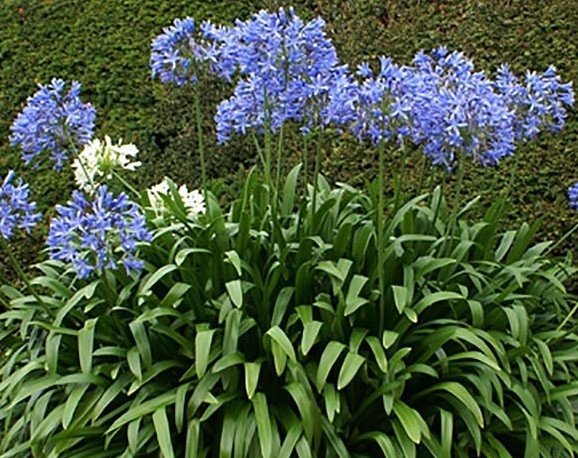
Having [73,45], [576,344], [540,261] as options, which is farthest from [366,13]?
[576,344]

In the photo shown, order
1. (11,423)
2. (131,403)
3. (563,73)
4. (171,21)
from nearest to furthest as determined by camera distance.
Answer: (131,403), (11,423), (563,73), (171,21)

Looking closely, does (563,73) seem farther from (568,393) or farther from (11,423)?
(11,423)

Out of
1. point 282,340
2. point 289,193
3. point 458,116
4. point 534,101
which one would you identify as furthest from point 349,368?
point 534,101

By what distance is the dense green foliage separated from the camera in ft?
11.1

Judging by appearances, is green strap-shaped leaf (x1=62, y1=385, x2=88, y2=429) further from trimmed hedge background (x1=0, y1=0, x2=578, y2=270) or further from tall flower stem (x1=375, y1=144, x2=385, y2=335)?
trimmed hedge background (x1=0, y1=0, x2=578, y2=270)

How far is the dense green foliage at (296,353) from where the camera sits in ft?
11.1

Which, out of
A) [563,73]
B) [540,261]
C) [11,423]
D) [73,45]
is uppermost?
[73,45]

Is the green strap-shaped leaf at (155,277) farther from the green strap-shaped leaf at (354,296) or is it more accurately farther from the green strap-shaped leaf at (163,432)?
the green strap-shaped leaf at (354,296)

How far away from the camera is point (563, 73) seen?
5.55 metres

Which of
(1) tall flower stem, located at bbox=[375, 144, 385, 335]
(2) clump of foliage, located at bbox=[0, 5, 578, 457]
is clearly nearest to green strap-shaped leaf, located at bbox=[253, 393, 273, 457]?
(2) clump of foliage, located at bbox=[0, 5, 578, 457]

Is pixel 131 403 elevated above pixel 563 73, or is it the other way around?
pixel 563 73

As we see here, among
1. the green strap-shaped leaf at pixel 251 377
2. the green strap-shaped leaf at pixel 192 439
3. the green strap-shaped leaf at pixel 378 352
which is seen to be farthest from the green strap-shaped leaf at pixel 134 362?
the green strap-shaped leaf at pixel 378 352

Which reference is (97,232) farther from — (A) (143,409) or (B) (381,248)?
(B) (381,248)

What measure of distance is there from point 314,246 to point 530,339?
34.7 inches
